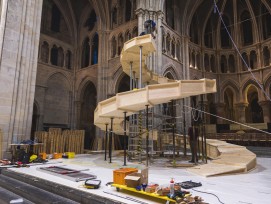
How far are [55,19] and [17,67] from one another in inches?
549

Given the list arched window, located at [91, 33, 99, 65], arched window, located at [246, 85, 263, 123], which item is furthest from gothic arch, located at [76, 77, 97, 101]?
arched window, located at [246, 85, 263, 123]

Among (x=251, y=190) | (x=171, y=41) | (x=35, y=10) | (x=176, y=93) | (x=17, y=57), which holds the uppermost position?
(x=171, y=41)

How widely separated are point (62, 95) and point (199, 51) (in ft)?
49.0

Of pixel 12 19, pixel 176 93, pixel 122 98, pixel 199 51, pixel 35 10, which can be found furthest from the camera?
pixel 199 51

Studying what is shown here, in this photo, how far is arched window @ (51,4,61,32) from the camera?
21328 millimetres

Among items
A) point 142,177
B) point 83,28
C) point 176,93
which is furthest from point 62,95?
point 142,177

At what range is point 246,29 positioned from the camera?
2291cm

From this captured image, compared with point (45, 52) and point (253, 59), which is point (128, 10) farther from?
point (253, 59)

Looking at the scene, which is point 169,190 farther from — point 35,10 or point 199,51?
point 199,51

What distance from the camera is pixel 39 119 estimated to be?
18625 mm

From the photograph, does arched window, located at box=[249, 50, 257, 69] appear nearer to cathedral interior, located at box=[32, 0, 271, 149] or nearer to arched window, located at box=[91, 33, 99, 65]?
cathedral interior, located at box=[32, 0, 271, 149]

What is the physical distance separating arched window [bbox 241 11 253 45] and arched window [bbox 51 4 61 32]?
64.1ft

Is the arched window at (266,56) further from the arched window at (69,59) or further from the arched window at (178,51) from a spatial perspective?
the arched window at (69,59)

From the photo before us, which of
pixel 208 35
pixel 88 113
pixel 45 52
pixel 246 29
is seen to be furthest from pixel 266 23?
pixel 45 52
